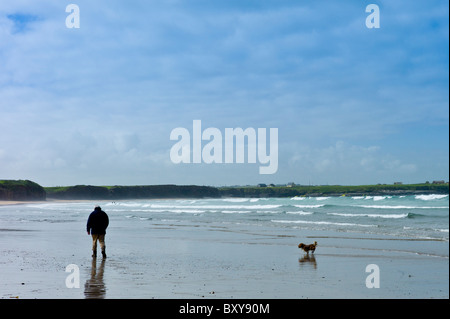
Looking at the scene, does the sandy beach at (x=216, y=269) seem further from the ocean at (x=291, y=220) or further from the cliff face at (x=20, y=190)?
the cliff face at (x=20, y=190)

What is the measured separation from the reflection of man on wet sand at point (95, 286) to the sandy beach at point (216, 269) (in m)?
0.02

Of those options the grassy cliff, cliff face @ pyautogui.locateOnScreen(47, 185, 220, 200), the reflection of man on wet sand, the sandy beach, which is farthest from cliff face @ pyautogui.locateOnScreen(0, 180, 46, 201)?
the reflection of man on wet sand

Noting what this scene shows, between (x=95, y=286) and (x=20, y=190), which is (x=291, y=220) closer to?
(x=95, y=286)

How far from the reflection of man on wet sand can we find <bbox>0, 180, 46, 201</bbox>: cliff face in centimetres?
9143

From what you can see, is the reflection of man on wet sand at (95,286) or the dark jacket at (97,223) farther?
the dark jacket at (97,223)

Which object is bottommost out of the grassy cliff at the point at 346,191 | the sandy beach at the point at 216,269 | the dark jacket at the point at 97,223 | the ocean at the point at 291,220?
the grassy cliff at the point at 346,191

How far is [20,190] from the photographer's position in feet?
326

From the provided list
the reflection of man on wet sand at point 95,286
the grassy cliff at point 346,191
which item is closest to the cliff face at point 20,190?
the grassy cliff at point 346,191

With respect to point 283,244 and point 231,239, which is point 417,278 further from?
point 231,239

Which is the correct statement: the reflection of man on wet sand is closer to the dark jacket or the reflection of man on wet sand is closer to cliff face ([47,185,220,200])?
the dark jacket

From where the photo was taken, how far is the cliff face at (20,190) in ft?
314

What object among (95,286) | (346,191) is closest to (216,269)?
(95,286)

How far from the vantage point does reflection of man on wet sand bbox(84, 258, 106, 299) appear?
29.6 feet
